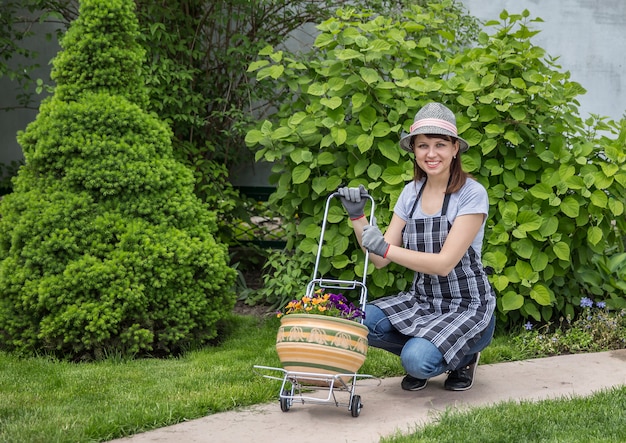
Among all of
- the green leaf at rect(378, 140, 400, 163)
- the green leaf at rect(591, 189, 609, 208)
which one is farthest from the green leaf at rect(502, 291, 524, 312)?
the green leaf at rect(378, 140, 400, 163)

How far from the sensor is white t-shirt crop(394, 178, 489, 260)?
12.5ft

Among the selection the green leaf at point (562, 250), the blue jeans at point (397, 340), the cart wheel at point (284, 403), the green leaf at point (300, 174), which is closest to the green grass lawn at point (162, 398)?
the cart wheel at point (284, 403)

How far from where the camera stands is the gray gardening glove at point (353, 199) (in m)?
3.78

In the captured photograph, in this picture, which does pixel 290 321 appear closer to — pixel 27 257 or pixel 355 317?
pixel 355 317

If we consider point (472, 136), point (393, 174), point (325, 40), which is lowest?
point (393, 174)

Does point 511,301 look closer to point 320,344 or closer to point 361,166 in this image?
point 361,166

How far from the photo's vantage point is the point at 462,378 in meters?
4.12

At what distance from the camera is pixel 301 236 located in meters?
5.73

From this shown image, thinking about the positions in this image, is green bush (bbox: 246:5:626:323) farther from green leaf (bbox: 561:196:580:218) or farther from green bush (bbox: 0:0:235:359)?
green bush (bbox: 0:0:235:359)

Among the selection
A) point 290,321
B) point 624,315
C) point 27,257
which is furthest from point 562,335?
point 27,257

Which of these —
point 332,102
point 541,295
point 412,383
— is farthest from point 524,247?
point 332,102

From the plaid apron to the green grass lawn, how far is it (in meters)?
0.42

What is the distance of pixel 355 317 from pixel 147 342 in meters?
1.63

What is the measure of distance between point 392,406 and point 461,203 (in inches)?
40.8
